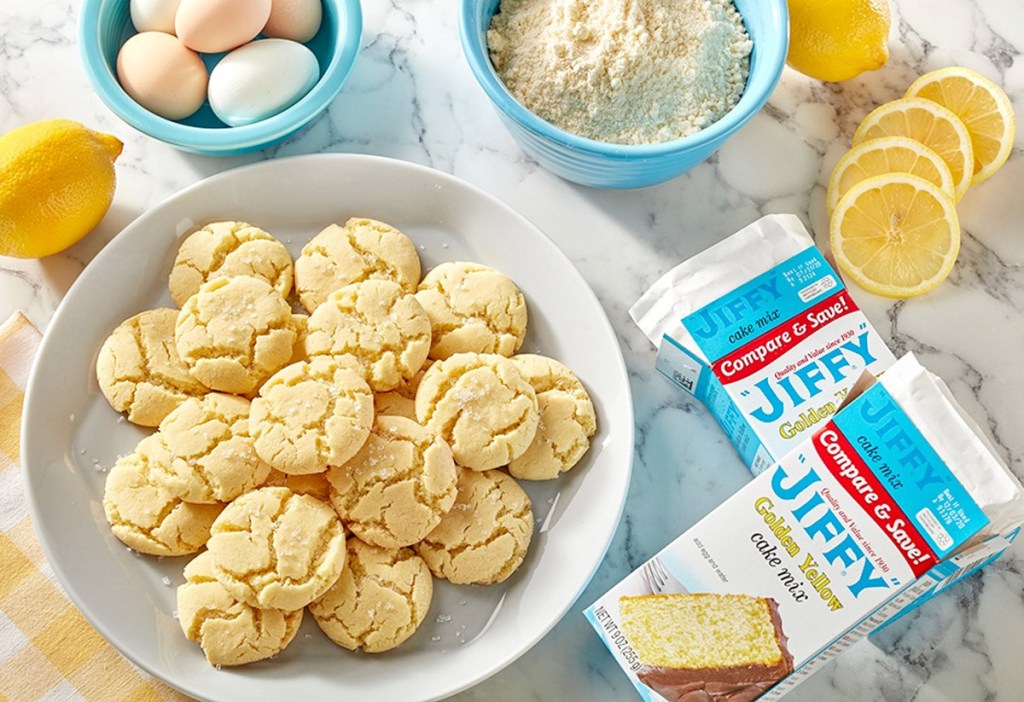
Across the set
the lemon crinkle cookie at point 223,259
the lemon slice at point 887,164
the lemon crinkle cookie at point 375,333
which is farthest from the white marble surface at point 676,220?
the lemon crinkle cookie at point 375,333

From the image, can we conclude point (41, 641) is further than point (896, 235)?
No

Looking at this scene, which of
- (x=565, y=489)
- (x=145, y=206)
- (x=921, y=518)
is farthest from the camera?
(x=145, y=206)

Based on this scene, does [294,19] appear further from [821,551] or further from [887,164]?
[821,551]

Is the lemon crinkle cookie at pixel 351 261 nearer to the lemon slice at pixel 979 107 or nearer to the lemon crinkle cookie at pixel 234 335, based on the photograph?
the lemon crinkle cookie at pixel 234 335

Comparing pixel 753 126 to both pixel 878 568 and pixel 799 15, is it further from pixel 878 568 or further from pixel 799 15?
pixel 878 568

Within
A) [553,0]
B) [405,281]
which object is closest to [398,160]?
[405,281]

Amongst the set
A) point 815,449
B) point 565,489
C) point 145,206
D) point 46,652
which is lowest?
point 46,652

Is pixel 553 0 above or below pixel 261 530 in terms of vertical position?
above

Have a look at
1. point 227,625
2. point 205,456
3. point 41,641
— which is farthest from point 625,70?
point 41,641
